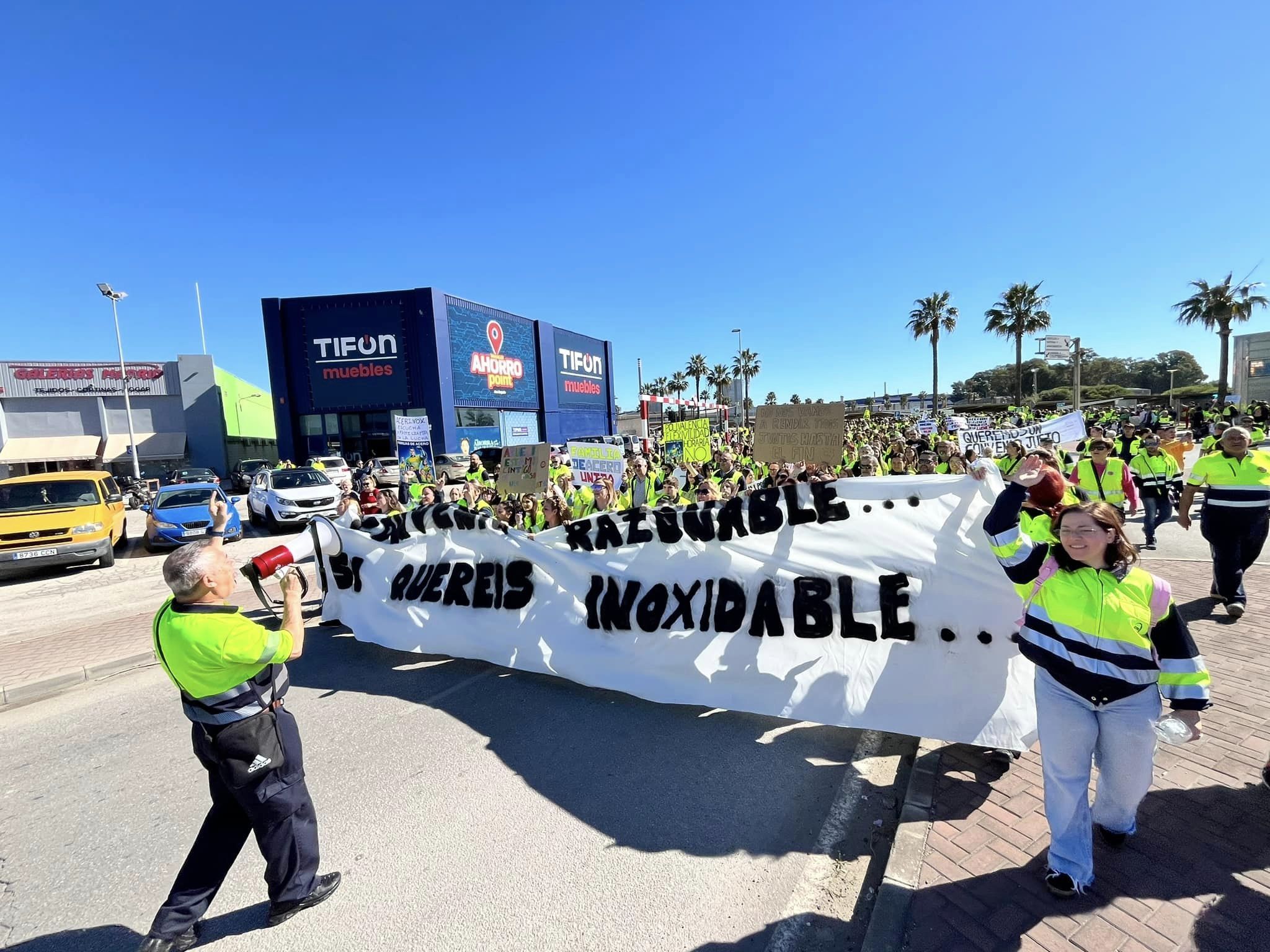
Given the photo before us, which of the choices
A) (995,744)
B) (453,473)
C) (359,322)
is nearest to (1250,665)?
(995,744)

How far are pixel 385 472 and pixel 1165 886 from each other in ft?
85.6

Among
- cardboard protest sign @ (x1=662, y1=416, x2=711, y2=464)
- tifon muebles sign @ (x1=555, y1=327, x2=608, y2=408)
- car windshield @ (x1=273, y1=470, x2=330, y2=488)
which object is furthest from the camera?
tifon muebles sign @ (x1=555, y1=327, x2=608, y2=408)

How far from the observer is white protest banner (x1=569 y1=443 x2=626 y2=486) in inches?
392

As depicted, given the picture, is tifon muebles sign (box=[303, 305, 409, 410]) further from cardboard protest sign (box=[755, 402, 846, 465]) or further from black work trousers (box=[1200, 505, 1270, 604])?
black work trousers (box=[1200, 505, 1270, 604])

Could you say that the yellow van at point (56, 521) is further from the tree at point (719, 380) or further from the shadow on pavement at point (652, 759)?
the tree at point (719, 380)

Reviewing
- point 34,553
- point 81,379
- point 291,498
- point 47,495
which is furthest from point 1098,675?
point 81,379

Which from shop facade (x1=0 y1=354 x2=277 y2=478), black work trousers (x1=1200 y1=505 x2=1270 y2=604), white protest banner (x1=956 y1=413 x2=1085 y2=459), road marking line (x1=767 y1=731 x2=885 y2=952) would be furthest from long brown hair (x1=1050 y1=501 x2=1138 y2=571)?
shop facade (x1=0 y1=354 x2=277 y2=478)

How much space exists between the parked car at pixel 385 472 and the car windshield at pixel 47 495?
9790 millimetres

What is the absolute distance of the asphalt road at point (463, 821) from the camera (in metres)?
2.52

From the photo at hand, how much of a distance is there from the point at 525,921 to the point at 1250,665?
540 centimetres

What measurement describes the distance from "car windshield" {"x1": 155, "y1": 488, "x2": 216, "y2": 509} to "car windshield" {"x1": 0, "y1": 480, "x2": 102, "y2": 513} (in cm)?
131

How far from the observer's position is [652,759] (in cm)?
370

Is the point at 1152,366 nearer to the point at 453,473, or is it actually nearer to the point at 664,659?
the point at 453,473

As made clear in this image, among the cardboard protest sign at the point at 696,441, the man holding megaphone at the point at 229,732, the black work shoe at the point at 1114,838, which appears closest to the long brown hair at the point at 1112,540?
the black work shoe at the point at 1114,838
